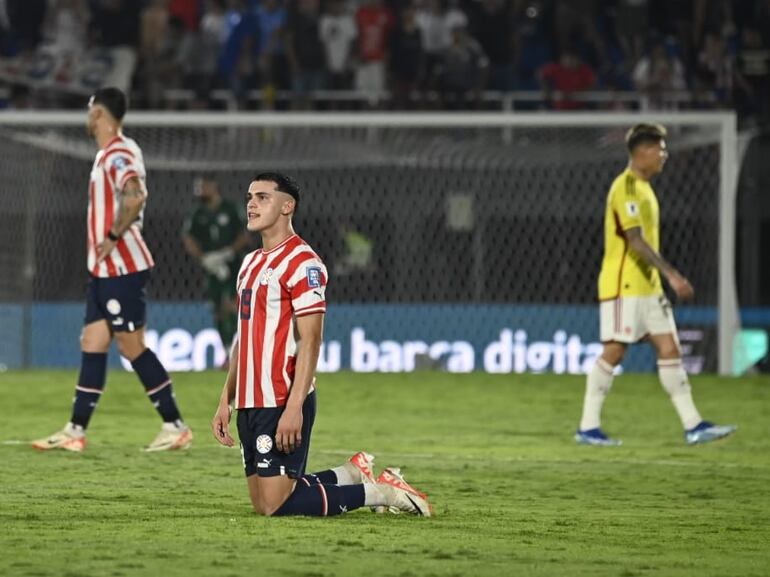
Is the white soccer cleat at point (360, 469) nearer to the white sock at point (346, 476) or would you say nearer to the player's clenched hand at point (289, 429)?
the white sock at point (346, 476)

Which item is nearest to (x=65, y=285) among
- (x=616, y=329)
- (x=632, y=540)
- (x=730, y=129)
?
(x=730, y=129)

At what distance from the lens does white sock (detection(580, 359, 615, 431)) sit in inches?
409

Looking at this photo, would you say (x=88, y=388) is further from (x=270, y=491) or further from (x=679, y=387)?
(x=679, y=387)

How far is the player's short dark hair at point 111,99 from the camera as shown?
31.3 feet

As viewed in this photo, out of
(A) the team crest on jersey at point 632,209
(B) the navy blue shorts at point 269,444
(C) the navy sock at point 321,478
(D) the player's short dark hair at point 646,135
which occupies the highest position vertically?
(D) the player's short dark hair at point 646,135

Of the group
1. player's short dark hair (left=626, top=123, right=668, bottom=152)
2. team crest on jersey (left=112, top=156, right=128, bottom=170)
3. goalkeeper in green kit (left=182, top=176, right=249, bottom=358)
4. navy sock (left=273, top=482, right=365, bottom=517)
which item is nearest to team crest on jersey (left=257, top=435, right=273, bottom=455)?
navy sock (left=273, top=482, right=365, bottom=517)

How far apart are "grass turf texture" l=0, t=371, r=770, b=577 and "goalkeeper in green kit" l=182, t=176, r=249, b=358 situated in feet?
7.64

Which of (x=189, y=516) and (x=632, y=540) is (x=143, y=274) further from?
(x=632, y=540)

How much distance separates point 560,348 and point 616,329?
23.3 ft

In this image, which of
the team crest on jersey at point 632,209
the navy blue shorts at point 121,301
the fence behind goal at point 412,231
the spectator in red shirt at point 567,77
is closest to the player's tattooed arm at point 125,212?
the navy blue shorts at point 121,301

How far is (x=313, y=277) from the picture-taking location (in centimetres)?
648

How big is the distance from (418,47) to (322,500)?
1485 centimetres

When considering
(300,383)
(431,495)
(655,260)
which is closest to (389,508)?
(300,383)

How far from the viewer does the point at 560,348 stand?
17406mm
